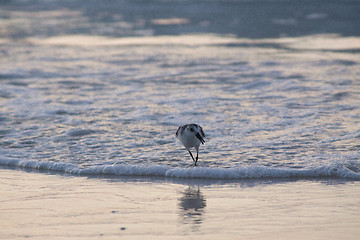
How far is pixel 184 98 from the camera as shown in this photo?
12.4 metres

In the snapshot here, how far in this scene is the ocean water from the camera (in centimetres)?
803

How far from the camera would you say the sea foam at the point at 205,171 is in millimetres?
7172

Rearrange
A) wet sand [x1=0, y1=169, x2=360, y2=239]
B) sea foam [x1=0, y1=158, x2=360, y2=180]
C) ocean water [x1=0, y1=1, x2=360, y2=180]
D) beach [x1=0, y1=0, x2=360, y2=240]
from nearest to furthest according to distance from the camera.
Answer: wet sand [x1=0, y1=169, x2=360, y2=239], beach [x1=0, y1=0, x2=360, y2=240], sea foam [x1=0, y1=158, x2=360, y2=180], ocean water [x1=0, y1=1, x2=360, y2=180]

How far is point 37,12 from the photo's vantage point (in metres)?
34.4

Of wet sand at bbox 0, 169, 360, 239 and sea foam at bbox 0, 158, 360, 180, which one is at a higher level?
sea foam at bbox 0, 158, 360, 180

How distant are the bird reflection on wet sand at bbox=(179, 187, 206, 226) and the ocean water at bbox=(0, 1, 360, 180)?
759 millimetres

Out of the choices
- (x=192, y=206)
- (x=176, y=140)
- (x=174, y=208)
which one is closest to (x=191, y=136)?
(x=176, y=140)

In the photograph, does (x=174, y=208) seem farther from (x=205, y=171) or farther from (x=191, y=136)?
(x=191, y=136)

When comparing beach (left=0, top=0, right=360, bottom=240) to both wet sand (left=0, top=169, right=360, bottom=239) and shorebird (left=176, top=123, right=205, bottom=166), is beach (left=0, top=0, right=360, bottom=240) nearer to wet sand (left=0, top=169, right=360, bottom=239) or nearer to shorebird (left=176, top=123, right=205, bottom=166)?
wet sand (left=0, top=169, right=360, bottom=239)

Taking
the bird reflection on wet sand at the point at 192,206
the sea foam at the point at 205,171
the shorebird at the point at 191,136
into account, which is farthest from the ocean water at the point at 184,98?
the bird reflection on wet sand at the point at 192,206

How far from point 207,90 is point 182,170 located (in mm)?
5907

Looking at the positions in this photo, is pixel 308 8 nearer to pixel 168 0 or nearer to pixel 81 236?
pixel 168 0

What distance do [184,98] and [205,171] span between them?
5.11 meters

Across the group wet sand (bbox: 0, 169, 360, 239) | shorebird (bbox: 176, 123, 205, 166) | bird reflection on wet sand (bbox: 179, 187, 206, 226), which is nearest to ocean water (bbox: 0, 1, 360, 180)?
shorebird (bbox: 176, 123, 205, 166)
